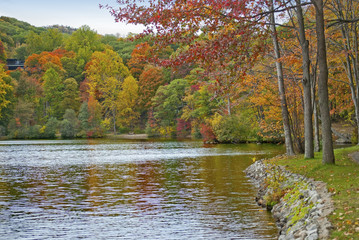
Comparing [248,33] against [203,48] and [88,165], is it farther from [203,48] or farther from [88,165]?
[88,165]

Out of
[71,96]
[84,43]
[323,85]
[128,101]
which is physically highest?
[84,43]

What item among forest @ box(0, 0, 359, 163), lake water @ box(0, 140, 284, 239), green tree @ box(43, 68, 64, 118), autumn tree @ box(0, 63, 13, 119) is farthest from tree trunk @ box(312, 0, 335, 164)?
green tree @ box(43, 68, 64, 118)

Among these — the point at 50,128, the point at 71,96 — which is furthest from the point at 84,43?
the point at 50,128

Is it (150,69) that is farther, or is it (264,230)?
(150,69)

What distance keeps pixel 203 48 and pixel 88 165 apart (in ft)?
58.1

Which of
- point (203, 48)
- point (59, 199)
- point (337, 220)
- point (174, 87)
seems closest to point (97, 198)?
point (59, 199)

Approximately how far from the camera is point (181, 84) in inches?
2965

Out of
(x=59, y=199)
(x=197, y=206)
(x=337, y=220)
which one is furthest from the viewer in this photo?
(x=59, y=199)

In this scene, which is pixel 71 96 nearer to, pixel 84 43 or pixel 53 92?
pixel 53 92

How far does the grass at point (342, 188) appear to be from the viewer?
7.48 metres

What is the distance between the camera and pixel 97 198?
51.0 feet

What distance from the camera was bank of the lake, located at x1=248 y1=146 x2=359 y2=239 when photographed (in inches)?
303

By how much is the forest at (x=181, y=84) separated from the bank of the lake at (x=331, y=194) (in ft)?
4.65

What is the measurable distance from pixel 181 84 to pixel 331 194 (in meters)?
65.9
